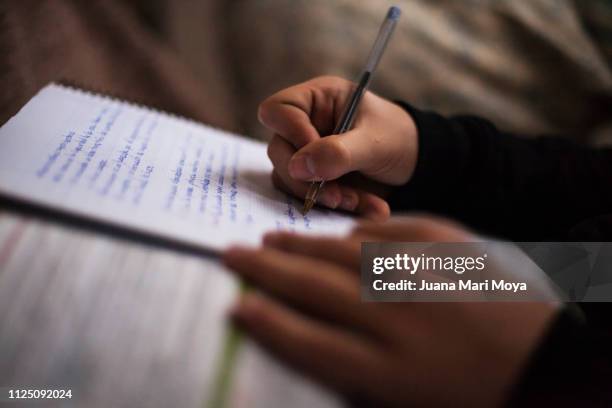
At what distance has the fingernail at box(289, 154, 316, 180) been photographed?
362mm

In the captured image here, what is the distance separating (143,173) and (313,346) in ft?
0.60

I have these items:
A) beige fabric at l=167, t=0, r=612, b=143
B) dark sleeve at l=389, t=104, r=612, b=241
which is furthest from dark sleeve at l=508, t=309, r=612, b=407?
beige fabric at l=167, t=0, r=612, b=143

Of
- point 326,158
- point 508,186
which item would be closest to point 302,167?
point 326,158

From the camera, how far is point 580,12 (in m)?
0.65

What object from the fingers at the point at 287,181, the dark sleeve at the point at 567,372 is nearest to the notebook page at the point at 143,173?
the fingers at the point at 287,181

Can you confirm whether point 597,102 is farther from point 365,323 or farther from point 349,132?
point 365,323

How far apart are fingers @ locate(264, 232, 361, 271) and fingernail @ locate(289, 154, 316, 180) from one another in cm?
11

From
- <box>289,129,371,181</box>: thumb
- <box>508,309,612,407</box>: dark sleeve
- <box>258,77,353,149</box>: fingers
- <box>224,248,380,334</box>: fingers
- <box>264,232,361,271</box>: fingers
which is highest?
<box>258,77,353,149</box>: fingers

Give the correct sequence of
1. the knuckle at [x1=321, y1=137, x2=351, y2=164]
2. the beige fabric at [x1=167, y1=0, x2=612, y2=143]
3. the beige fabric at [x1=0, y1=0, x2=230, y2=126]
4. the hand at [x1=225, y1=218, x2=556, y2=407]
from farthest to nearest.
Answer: the beige fabric at [x1=167, y1=0, x2=612, y2=143], the beige fabric at [x1=0, y1=0, x2=230, y2=126], the knuckle at [x1=321, y1=137, x2=351, y2=164], the hand at [x1=225, y1=218, x2=556, y2=407]

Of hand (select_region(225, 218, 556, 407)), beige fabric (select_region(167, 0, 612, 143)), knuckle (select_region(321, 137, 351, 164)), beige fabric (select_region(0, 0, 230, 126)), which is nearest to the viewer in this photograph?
hand (select_region(225, 218, 556, 407))

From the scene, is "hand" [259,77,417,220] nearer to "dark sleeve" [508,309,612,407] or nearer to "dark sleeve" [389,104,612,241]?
"dark sleeve" [389,104,612,241]

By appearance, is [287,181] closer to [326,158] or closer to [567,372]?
[326,158]

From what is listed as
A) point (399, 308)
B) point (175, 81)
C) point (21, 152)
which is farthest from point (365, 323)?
point (175, 81)

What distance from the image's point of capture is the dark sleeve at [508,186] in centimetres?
51
